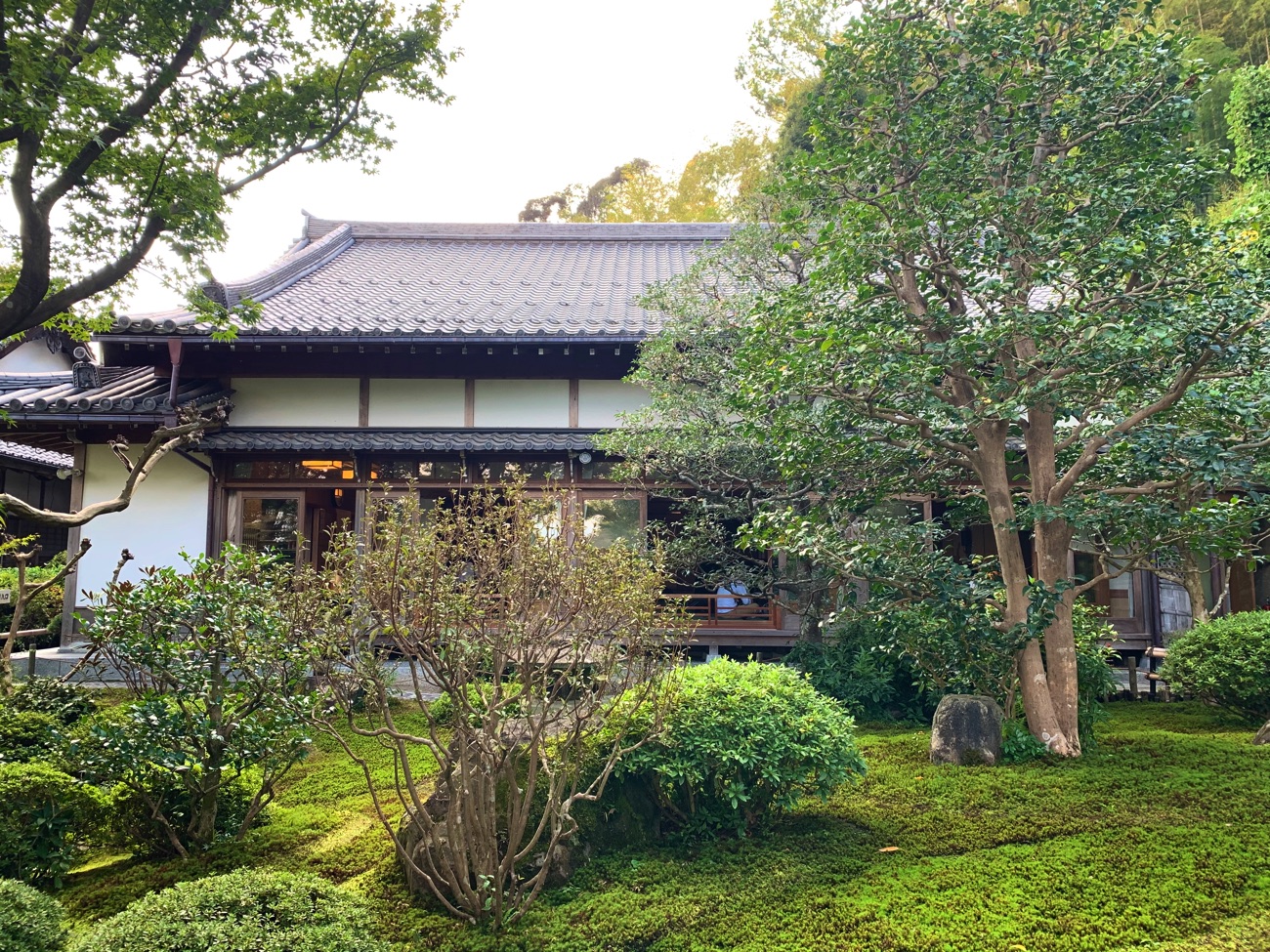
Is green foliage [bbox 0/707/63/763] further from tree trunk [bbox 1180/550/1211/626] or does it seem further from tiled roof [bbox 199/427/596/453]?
tree trunk [bbox 1180/550/1211/626]

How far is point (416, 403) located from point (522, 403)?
5.27 ft

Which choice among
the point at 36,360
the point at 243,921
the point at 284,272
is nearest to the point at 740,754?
the point at 243,921

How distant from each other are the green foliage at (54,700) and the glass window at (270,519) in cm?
473

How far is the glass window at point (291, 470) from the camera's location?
1220cm

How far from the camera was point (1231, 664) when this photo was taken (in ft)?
28.1

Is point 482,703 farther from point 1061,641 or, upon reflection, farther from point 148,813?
point 1061,641

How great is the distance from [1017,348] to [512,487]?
522 cm

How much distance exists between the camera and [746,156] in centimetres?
2489

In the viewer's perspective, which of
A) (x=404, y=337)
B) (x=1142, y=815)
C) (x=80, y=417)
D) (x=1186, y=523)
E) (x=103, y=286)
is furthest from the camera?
(x=404, y=337)

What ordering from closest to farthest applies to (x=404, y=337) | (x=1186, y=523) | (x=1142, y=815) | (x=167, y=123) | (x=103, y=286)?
(x=103, y=286), (x=167, y=123), (x=1142, y=815), (x=1186, y=523), (x=404, y=337)

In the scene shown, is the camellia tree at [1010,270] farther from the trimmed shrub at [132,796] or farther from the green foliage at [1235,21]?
the green foliage at [1235,21]

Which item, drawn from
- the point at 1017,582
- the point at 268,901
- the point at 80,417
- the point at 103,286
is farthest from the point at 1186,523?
the point at 80,417

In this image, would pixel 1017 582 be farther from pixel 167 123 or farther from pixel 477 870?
pixel 167 123

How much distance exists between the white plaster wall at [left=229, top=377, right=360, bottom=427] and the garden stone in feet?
30.2
